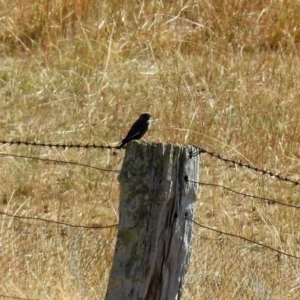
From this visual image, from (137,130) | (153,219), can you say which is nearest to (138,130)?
(137,130)

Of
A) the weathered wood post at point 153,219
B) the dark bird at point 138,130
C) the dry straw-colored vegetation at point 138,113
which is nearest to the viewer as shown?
the weathered wood post at point 153,219

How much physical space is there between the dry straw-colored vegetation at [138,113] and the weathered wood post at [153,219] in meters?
1.48

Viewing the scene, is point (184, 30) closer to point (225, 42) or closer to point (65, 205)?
point (225, 42)

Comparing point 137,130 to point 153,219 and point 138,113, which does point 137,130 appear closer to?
point 153,219

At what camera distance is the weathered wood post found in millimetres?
3541

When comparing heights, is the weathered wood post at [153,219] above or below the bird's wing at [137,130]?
below

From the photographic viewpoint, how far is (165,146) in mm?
3510

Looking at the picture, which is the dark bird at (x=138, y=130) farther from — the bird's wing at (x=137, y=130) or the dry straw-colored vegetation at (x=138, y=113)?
the dry straw-colored vegetation at (x=138, y=113)

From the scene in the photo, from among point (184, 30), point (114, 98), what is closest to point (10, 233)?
point (114, 98)

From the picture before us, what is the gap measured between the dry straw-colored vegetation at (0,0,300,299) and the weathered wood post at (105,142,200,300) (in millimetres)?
1476

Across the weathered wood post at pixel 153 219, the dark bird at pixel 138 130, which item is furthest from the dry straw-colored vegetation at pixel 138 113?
the weathered wood post at pixel 153 219

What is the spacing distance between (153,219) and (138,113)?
209 inches

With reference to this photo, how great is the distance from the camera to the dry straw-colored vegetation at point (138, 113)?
5477 millimetres

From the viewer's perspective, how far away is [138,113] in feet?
29.1
